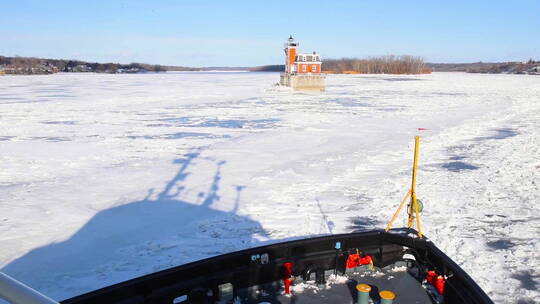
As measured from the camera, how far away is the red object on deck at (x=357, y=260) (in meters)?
3.94

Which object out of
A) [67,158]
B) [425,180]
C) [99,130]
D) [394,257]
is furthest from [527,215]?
[99,130]

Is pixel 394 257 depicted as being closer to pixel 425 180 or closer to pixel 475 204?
pixel 475 204

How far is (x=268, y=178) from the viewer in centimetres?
846

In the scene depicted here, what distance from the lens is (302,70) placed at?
4241 centimetres

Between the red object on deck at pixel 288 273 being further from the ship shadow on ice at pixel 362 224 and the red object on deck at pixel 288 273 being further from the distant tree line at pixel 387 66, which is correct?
the distant tree line at pixel 387 66

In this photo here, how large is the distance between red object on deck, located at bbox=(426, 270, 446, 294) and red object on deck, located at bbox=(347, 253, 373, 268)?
0.54 metres

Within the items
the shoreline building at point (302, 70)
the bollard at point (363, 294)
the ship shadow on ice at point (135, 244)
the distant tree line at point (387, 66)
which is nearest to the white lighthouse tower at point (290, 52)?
the shoreline building at point (302, 70)

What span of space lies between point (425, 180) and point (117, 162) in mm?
6789

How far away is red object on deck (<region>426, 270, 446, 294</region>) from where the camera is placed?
11.7 ft

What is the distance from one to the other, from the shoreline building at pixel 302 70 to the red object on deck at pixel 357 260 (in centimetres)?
3704

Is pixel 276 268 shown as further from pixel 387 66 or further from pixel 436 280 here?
pixel 387 66

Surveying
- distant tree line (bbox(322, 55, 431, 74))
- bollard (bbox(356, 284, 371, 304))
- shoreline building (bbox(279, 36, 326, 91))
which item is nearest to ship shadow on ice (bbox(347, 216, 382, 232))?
bollard (bbox(356, 284, 371, 304))

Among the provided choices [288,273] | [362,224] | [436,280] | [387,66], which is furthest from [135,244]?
[387,66]

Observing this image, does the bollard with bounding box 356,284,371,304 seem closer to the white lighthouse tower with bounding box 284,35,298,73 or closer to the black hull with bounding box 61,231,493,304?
the black hull with bounding box 61,231,493,304
